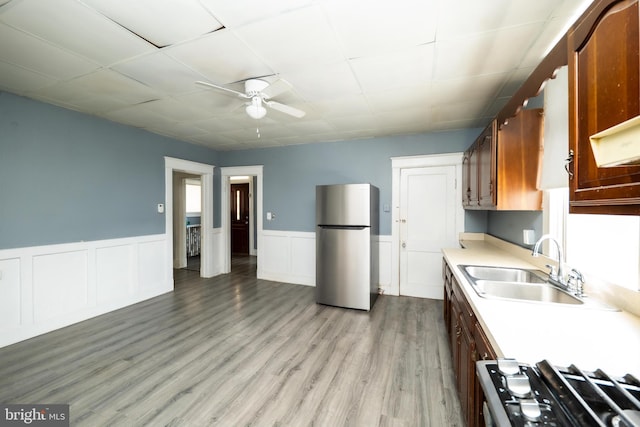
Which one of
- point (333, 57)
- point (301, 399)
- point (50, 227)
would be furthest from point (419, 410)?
point (50, 227)

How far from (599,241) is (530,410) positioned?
1.55 metres

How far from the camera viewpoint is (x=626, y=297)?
4.32ft

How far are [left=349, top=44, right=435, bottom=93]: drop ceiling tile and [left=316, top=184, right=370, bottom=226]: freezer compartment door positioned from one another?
136 centimetres

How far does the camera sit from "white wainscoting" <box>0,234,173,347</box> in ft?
8.68

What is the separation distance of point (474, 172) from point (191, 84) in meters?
3.11

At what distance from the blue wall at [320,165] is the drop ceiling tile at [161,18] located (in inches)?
119

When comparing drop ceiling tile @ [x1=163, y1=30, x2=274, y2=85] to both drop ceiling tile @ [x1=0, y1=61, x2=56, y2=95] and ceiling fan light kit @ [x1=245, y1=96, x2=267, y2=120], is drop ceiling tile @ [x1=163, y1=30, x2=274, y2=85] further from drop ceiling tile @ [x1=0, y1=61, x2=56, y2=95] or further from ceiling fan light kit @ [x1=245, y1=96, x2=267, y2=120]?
drop ceiling tile @ [x1=0, y1=61, x2=56, y2=95]

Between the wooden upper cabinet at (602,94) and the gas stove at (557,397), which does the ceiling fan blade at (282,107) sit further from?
the gas stove at (557,397)

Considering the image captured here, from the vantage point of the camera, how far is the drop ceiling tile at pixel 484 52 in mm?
1726

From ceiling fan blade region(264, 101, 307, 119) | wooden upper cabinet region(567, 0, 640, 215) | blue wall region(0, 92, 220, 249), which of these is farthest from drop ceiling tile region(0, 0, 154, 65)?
wooden upper cabinet region(567, 0, 640, 215)

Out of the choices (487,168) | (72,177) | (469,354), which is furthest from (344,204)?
(72,177)

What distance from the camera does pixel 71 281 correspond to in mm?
3084

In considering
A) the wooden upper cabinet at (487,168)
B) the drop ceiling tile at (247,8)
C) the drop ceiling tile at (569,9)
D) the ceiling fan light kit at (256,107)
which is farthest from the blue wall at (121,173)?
the drop ceiling tile at (247,8)

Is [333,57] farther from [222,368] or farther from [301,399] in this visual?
[222,368]
